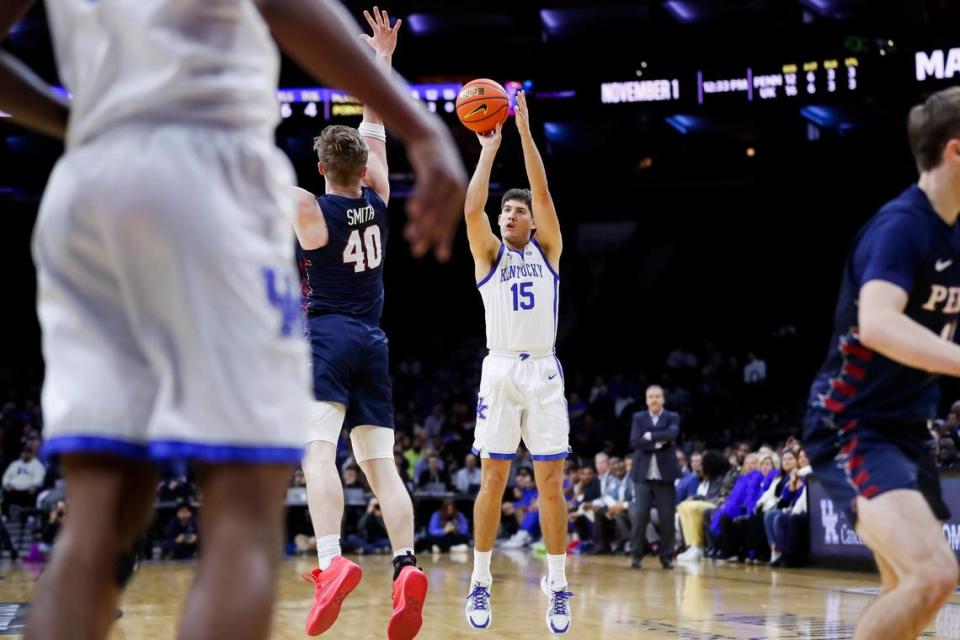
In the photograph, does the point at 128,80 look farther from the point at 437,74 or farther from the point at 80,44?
the point at 437,74

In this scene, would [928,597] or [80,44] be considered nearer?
[80,44]

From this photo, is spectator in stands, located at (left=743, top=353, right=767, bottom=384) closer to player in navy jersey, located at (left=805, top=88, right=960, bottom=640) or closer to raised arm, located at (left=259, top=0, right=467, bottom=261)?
player in navy jersey, located at (left=805, top=88, right=960, bottom=640)

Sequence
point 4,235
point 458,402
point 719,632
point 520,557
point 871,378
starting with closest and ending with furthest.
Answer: point 871,378 → point 719,632 → point 520,557 → point 458,402 → point 4,235

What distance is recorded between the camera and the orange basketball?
7.12 metres

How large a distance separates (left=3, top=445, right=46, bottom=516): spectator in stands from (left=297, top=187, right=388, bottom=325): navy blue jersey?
1321 cm

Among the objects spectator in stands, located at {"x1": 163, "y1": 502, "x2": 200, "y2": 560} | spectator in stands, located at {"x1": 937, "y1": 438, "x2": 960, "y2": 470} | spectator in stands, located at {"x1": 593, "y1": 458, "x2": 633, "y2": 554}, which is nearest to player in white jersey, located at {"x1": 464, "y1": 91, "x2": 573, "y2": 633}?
spectator in stands, located at {"x1": 937, "y1": 438, "x2": 960, "y2": 470}

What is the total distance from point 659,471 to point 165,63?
12.4 metres

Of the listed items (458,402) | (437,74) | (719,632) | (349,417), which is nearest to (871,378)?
(349,417)

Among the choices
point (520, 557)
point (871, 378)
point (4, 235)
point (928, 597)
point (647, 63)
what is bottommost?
point (520, 557)

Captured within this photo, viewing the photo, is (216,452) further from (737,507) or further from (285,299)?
(737,507)

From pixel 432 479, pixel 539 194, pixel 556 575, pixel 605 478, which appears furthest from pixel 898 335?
pixel 432 479

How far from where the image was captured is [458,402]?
2359cm

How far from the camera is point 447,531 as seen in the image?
1733 cm

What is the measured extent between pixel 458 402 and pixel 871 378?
20.1 m
